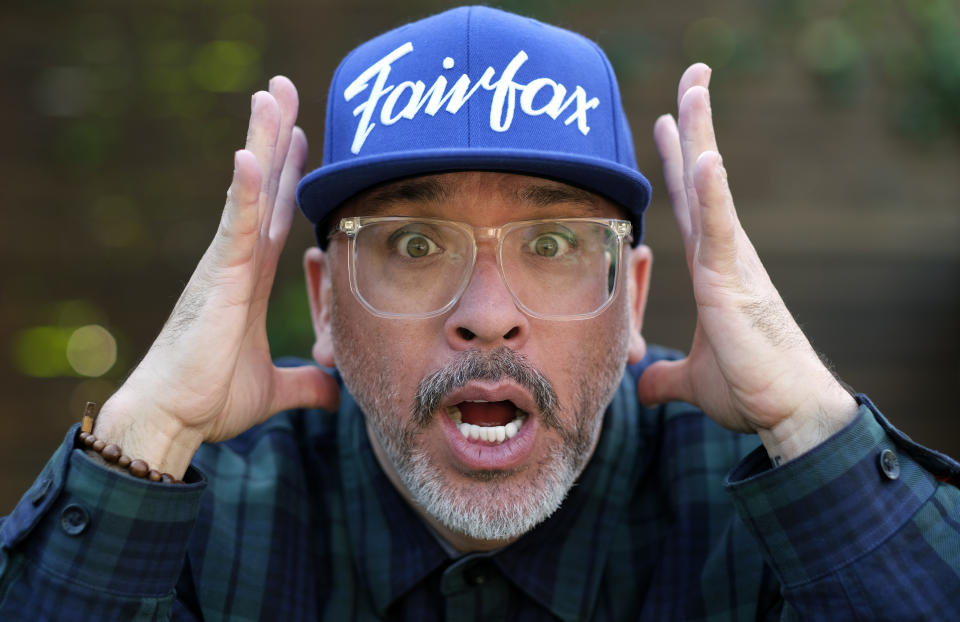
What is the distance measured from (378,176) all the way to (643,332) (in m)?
2.72

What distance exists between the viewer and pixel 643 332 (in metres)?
4.27

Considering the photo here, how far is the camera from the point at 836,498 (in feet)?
5.25

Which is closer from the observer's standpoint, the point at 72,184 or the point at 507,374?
the point at 507,374

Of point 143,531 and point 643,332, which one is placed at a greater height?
point 643,332

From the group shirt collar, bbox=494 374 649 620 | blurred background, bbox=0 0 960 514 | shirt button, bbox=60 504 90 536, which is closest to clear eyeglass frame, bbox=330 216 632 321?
shirt collar, bbox=494 374 649 620

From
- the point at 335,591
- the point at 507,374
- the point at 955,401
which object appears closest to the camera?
the point at 507,374

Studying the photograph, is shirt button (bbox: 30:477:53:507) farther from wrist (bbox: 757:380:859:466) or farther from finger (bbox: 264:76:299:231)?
wrist (bbox: 757:380:859:466)

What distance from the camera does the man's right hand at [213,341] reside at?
1720 millimetres

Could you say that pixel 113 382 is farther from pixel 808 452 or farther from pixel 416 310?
pixel 808 452

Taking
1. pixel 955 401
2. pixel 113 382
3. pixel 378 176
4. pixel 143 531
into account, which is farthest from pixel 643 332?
pixel 143 531

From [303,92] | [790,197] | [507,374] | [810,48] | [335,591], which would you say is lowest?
[335,591]

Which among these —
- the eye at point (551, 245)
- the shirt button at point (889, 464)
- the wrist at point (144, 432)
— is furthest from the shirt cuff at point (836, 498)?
the wrist at point (144, 432)

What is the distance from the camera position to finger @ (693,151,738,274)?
164cm

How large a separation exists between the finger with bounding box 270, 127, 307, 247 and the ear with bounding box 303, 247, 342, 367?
0.13 meters
